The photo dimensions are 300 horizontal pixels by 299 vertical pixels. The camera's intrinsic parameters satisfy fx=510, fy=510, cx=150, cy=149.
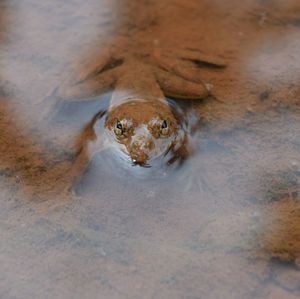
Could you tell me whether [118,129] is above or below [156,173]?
above

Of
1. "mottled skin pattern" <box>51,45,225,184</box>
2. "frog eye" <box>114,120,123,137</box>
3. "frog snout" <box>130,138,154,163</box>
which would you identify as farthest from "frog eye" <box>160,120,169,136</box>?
"frog eye" <box>114,120,123,137</box>

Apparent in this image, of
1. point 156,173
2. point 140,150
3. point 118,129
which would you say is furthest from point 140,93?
point 156,173

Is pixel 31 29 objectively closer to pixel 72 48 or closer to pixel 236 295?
pixel 72 48

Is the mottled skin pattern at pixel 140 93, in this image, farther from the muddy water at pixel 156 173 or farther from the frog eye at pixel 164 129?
the muddy water at pixel 156 173

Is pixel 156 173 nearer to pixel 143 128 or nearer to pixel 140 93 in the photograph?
pixel 143 128

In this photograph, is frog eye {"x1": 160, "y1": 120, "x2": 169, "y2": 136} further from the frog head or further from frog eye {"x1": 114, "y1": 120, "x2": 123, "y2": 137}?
frog eye {"x1": 114, "y1": 120, "x2": 123, "y2": 137}

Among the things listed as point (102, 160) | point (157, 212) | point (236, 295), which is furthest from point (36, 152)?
point (236, 295)

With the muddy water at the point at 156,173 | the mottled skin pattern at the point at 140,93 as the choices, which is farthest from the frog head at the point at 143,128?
the muddy water at the point at 156,173
